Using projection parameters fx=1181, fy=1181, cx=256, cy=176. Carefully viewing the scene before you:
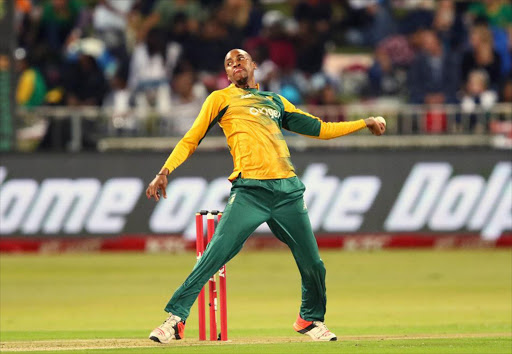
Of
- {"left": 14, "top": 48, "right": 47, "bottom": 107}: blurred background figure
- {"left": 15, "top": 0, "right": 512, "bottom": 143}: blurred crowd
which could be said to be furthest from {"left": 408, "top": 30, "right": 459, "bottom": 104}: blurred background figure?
{"left": 14, "top": 48, "right": 47, "bottom": 107}: blurred background figure

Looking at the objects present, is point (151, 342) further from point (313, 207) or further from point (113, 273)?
point (313, 207)

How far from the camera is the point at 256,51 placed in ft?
70.9

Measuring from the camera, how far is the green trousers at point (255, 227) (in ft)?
30.5

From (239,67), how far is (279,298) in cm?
540

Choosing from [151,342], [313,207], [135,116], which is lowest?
[151,342]

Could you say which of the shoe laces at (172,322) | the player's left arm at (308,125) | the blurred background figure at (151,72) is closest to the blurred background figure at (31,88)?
the blurred background figure at (151,72)

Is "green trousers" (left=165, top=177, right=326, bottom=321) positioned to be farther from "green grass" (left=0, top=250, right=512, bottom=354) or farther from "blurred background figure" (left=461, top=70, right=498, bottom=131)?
"blurred background figure" (left=461, top=70, right=498, bottom=131)

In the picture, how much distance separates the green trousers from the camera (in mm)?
9281

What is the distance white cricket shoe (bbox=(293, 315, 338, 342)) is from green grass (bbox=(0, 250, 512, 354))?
0.16 m

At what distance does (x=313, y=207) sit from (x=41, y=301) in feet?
19.5

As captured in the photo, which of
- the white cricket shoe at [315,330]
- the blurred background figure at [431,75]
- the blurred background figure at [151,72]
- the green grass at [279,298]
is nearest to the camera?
the white cricket shoe at [315,330]

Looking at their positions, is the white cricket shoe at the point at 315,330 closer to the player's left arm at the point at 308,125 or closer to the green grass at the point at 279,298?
the green grass at the point at 279,298

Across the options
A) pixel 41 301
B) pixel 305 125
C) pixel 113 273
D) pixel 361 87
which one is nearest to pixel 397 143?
pixel 361 87

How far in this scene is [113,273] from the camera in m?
16.9
